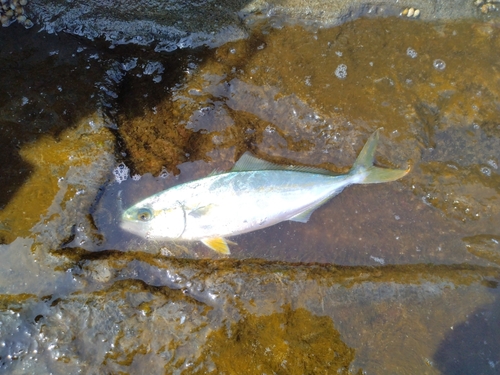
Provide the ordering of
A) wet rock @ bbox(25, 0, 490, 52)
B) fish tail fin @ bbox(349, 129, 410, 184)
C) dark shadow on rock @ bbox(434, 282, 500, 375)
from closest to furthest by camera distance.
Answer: dark shadow on rock @ bbox(434, 282, 500, 375) < fish tail fin @ bbox(349, 129, 410, 184) < wet rock @ bbox(25, 0, 490, 52)

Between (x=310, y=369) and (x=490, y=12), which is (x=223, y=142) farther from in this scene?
(x=490, y=12)

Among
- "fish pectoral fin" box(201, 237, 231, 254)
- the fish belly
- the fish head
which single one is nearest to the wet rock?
the fish belly

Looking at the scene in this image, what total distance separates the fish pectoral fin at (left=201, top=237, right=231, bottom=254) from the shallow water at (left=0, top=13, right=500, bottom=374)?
0.21 meters

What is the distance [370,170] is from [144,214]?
5.82ft

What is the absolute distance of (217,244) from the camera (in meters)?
2.79

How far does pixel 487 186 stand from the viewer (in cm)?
308

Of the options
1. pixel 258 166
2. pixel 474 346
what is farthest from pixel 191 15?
pixel 474 346

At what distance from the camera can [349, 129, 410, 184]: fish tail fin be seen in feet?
9.30

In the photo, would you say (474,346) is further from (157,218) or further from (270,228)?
(157,218)

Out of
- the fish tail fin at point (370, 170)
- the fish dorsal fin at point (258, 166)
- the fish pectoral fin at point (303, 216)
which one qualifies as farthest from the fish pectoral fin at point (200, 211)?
the fish tail fin at point (370, 170)

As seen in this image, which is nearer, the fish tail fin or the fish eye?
the fish eye

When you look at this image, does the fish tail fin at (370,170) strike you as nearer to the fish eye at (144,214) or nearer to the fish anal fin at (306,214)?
the fish anal fin at (306,214)

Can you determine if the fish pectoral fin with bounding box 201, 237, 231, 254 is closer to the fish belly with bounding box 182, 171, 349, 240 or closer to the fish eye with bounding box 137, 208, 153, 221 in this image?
the fish belly with bounding box 182, 171, 349, 240

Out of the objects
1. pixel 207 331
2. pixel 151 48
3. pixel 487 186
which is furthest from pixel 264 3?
pixel 207 331
